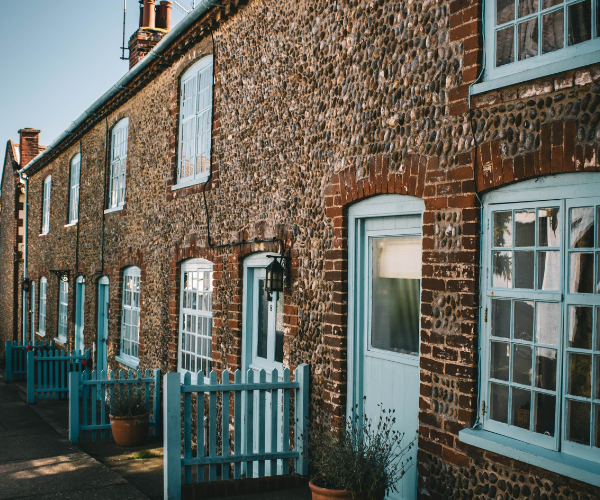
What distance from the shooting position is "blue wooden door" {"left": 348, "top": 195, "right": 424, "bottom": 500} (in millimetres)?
5004

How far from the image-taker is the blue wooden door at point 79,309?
14.9 meters

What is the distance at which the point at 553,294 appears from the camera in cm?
377

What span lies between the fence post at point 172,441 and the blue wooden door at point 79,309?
10.4 m

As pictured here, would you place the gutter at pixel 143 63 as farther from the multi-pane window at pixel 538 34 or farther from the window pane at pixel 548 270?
the window pane at pixel 548 270

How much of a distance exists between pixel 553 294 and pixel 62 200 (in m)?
16.2

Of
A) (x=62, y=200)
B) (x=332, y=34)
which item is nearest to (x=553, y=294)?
(x=332, y=34)

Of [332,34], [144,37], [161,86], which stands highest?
[144,37]

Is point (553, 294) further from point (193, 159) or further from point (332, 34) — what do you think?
point (193, 159)

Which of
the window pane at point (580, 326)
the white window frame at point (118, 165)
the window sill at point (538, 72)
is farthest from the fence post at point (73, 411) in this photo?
the window pane at point (580, 326)

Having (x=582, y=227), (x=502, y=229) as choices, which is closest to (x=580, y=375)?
(x=582, y=227)

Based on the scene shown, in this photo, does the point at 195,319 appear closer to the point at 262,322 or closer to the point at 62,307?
the point at 262,322

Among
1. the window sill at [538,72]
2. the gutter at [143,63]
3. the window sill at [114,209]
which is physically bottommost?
the window sill at [114,209]

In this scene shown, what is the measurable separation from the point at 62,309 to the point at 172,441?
42.8 ft

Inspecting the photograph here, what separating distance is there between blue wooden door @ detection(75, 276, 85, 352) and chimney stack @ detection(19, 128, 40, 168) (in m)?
10.6
